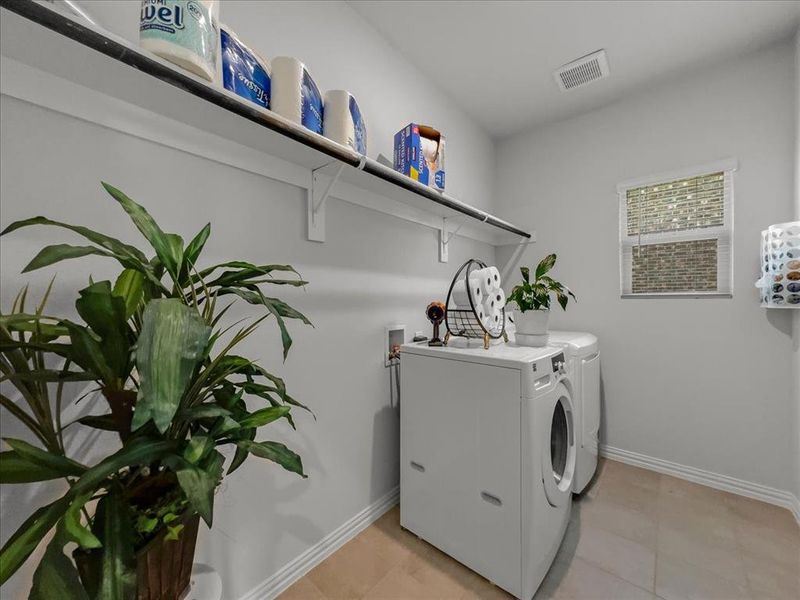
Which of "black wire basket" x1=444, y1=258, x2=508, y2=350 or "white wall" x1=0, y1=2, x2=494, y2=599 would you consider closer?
"white wall" x1=0, y1=2, x2=494, y2=599

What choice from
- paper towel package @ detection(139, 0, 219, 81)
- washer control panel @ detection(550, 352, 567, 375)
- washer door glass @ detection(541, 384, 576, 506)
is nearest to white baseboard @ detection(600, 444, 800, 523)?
washer door glass @ detection(541, 384, 576, 506)

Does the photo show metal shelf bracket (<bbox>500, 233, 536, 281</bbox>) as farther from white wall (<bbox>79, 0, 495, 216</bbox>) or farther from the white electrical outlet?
the white electrical outlet

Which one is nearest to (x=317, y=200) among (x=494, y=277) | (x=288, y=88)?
(x=288, y=88)

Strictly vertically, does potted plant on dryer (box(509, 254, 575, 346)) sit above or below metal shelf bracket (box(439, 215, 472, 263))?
below

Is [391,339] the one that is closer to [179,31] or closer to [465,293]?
[465,293]

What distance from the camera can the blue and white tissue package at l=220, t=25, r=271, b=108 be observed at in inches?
38.3

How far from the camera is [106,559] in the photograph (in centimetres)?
48

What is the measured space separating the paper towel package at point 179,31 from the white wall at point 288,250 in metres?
0.31

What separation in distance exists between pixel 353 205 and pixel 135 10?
3.14 feet

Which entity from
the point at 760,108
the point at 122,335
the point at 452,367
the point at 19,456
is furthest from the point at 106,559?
the point at 760,108

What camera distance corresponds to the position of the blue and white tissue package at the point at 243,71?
972 mm

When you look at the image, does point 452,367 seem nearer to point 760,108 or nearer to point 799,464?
point 799,464

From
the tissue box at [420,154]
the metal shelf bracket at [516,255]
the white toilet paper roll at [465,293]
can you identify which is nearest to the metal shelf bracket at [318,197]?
the tissue box at [420,154]

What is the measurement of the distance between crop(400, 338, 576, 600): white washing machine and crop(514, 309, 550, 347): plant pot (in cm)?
14
